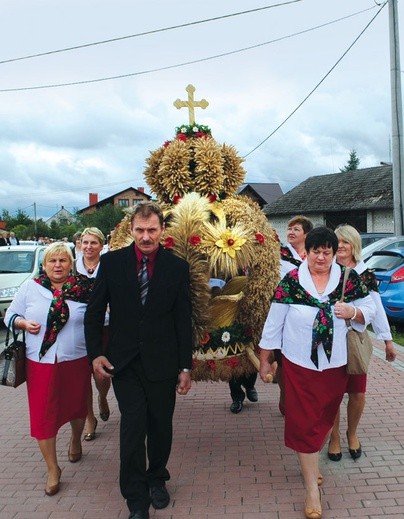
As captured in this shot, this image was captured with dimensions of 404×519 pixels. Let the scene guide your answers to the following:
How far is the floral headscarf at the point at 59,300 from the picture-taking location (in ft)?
12.3

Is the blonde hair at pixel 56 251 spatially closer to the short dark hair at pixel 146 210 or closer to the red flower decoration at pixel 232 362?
the short dark hair at pixel 146 210

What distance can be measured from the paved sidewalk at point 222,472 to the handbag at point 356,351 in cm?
86

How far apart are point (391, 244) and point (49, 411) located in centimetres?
948

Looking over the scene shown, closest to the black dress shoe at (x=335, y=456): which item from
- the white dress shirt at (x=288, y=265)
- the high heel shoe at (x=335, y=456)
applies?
the high heel shoe at (x=335, y=456)

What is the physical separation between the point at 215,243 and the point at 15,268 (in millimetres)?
8388

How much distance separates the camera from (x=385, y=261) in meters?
9.40

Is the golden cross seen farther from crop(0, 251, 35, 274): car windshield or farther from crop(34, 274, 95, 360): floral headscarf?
crop(0, 251, 35, 274): car windshield

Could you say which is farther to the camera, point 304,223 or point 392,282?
point 392,282

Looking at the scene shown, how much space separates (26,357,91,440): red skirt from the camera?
370 centimetres

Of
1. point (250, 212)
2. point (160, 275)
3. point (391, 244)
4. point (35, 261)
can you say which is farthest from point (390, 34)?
point (160, 275)

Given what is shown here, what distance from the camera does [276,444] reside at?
4.57 m

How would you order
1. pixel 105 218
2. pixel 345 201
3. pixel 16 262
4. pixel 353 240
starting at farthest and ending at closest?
pixel 105 218, pixel 345 201, pixel 16 262, pixel 353 240

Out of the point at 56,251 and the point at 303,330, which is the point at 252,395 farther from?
the point at 56,251

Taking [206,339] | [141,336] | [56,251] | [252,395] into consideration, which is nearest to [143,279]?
[141,336]
